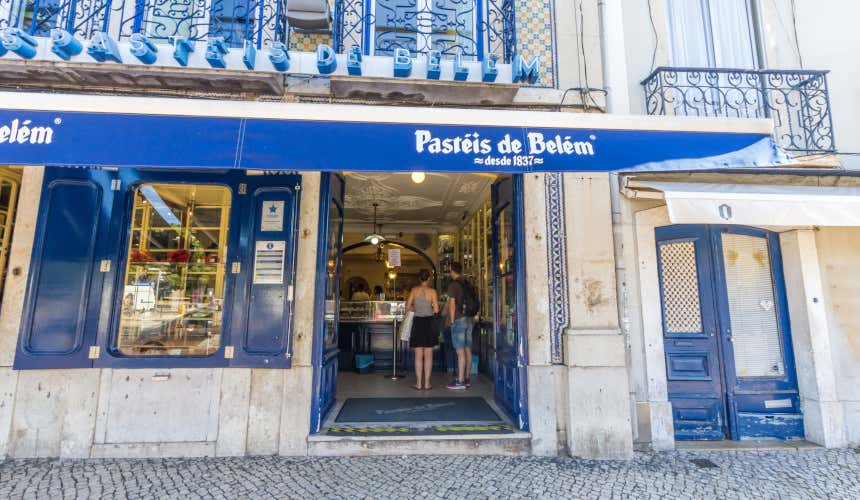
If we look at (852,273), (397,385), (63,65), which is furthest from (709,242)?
(63,65)

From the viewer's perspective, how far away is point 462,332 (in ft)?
20.4

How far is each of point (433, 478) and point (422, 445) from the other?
1.66 feet

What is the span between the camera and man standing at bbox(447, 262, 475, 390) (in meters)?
6.19

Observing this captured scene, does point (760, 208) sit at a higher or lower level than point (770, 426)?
higher

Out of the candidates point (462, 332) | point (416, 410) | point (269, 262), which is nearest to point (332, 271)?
point (269, 262)

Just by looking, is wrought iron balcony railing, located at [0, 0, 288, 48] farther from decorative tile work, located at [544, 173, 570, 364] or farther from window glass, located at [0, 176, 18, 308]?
decorative tile work, located at [544, 173, 570, 364]

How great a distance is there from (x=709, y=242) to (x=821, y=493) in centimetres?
256

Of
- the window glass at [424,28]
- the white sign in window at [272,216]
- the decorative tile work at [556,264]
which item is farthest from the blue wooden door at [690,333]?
the white sign in window at [272,216]

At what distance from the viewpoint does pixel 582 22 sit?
4.65 m

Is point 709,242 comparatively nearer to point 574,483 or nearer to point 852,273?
point 852,273

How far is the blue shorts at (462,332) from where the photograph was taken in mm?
6212

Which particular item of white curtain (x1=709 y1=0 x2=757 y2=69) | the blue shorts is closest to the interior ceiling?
the blue shorts

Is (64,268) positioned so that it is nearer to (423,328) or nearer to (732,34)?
(423,328)

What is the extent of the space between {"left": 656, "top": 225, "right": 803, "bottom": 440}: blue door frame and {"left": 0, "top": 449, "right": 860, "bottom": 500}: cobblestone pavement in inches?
21.5
